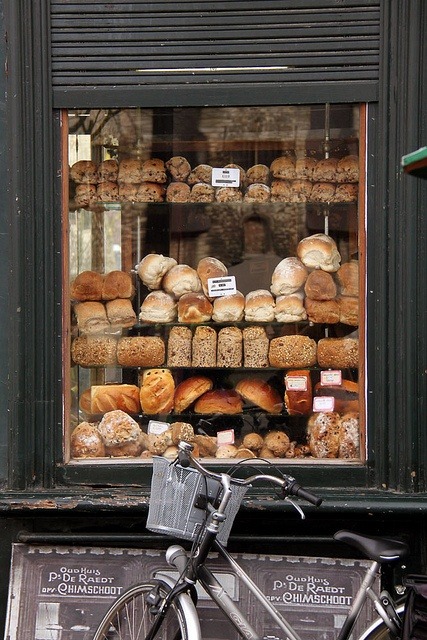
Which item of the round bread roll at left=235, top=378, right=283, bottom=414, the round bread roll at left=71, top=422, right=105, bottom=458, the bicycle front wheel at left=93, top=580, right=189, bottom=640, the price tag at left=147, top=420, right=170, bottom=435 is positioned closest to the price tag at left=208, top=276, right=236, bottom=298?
the round bread roll at left=235, top=378, right=283, bottom=414

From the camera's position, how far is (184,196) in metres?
5.60

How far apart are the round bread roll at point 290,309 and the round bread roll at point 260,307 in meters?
0.04

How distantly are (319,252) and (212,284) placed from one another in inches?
24.2

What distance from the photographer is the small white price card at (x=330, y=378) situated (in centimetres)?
538

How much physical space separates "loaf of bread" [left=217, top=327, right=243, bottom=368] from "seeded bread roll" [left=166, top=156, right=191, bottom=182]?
0.91 meters

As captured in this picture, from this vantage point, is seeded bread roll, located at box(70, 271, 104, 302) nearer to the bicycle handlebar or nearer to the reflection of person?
the reflection of person

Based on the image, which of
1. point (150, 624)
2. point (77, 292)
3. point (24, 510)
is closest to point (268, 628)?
point (150, 624)

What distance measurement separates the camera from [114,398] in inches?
217

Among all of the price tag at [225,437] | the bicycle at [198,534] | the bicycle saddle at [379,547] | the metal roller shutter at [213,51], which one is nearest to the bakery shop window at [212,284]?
the price tag at [225,437]

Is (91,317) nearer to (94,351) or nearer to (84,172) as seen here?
(94,351)

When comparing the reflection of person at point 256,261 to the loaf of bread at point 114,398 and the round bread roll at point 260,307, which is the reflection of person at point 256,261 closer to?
the round bread roll at point 260,307

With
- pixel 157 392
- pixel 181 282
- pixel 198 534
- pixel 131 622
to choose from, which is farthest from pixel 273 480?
pixel 181 282

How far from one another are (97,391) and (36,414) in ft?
1.50

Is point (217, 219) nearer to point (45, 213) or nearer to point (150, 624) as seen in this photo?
point (45, 213)
